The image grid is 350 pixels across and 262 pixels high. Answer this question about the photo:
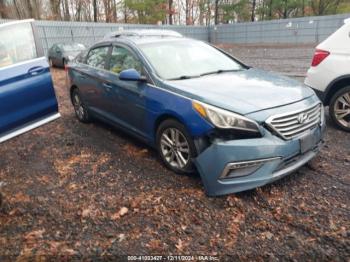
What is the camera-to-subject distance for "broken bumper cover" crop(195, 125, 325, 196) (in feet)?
9.58

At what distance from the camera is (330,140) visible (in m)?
4.48

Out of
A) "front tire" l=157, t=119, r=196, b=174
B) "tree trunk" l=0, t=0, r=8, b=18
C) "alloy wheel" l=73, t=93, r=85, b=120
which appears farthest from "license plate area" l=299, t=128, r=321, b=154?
"tree trunk" l=0, t=0, r=8, b=18

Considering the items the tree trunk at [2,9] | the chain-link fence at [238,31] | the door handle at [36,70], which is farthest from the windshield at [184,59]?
the tree trunk at [2,9]

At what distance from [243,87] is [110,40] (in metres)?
2.50

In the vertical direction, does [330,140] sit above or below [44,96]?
below

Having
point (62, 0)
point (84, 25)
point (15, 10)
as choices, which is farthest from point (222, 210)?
point (62, 0)

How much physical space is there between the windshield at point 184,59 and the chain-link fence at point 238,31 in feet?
53.6

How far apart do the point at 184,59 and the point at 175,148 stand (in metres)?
1.34

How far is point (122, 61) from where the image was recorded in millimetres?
4461

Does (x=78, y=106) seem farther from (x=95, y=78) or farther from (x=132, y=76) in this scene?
(x=132, y=76)

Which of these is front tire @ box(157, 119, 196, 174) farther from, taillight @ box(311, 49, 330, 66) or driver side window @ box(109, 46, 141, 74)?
taillight @ box(311, 49, 330, 66)

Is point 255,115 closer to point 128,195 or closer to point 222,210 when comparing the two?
point 222,210

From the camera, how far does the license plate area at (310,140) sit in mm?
3143

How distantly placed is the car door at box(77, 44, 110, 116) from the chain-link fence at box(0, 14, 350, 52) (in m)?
14.8
